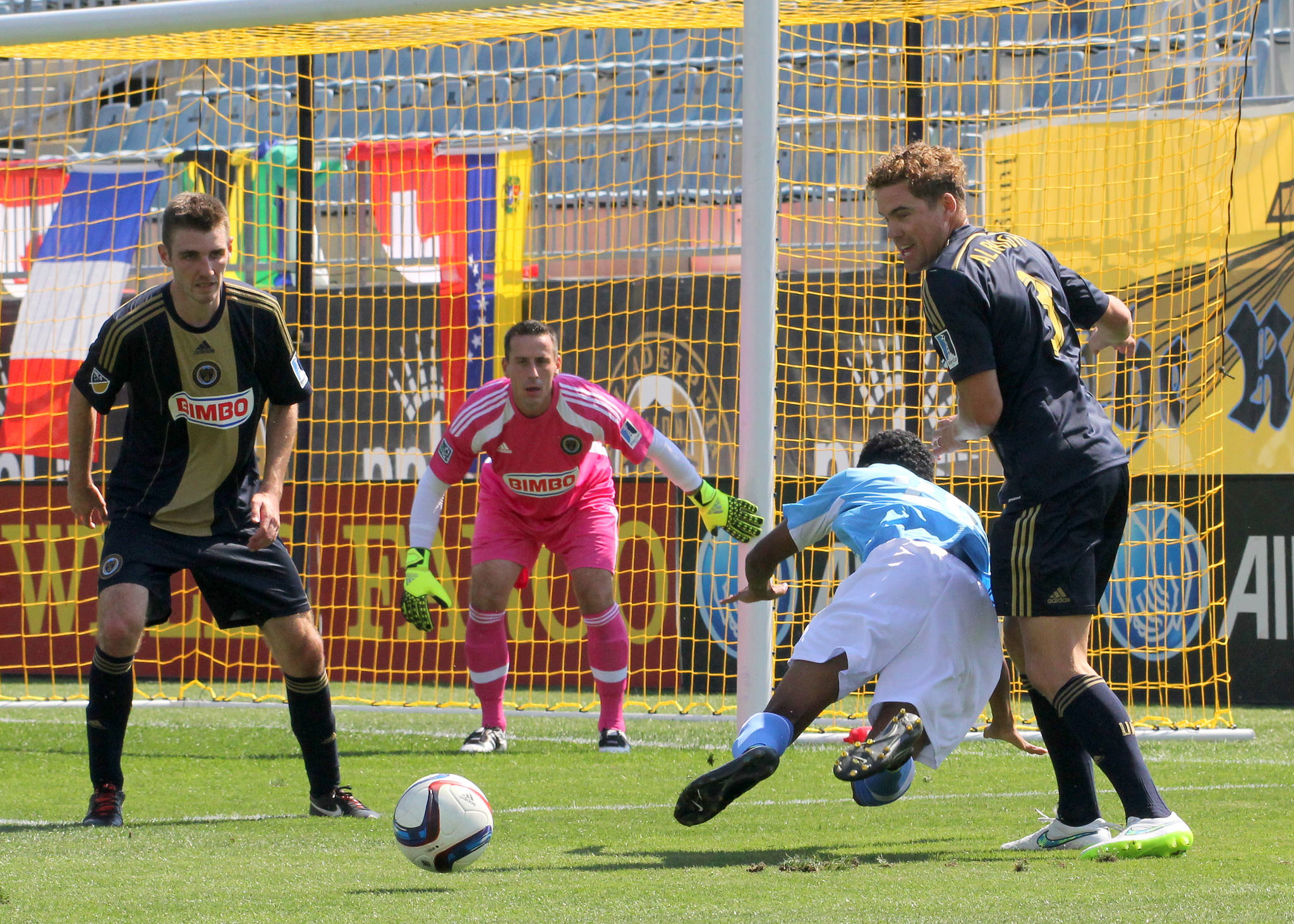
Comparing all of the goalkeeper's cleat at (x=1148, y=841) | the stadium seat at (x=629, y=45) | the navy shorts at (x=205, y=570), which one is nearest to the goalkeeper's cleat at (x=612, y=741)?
the navy shorts at (x=205, y=570)

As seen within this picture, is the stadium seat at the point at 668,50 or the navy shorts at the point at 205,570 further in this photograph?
the stadium seat at the point at 668,50

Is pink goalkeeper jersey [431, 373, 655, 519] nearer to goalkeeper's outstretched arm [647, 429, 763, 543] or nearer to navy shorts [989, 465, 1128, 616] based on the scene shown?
goalkeeper's outstretched arm [647, 429, 763, 543]

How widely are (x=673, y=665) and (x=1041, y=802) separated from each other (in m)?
4.34

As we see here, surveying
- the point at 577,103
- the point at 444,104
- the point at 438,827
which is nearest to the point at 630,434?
the point at 438,827

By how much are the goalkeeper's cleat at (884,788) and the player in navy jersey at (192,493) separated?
58.2 inches

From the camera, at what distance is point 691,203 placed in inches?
412

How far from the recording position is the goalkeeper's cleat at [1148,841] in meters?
3.46

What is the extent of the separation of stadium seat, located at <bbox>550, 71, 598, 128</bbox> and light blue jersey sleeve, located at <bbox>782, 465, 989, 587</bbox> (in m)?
7.78

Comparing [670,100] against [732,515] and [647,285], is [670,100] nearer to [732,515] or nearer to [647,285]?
[647,285]

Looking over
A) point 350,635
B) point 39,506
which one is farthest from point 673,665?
point 39,506

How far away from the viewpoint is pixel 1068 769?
12.3 feet

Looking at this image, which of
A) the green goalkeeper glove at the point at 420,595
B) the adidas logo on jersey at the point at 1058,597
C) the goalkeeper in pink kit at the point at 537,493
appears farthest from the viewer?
the goalkeeper in pink kit at the point at 537,493

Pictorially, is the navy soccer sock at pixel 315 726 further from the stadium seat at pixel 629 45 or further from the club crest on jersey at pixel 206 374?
the stadium seat at pixel 629 45

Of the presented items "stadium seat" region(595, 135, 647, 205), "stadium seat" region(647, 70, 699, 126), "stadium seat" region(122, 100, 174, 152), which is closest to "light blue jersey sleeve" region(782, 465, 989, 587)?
"stadium seat" region(595, 135, 647, 205)
